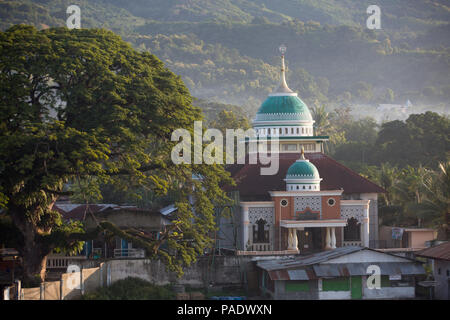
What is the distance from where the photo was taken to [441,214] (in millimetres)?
47062

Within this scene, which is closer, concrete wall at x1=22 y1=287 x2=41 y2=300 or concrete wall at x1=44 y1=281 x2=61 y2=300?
concrete wall at x1=22 y1=287 x2=41 y2=300

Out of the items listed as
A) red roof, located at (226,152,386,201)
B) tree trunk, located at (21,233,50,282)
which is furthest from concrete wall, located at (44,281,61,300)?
red roof, located at (226,152,386,201)

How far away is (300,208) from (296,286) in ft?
29.8

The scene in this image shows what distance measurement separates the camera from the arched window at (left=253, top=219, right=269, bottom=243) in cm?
4681

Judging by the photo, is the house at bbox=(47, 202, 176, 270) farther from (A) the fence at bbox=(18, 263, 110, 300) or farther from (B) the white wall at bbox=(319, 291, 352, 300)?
(B) the white wall at bbox=(319, 291, 352, 300)

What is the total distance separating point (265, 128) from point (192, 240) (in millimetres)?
12974

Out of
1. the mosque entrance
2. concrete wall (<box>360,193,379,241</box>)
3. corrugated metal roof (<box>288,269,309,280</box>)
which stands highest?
concrete wall (<box>360,193,379,241</box>)

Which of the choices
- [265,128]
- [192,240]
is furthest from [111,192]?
[192,240]

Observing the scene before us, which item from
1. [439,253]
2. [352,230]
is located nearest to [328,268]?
[439,253]

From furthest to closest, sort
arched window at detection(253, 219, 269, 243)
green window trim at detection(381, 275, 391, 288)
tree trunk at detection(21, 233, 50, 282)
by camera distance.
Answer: arched window at detection(253, 219, 269, 243)
green window trim at detection(381, 275, 391, 288)
tree trunk at detection(21, 233, 50, 282)

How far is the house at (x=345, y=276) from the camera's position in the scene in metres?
37.9

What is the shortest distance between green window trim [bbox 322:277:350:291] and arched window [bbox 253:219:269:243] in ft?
29.1

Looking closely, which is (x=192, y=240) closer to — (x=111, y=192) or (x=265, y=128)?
(x=265, y=128)

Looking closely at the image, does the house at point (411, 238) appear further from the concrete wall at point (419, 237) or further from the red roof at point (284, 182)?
the red roof at point (284, 182)
